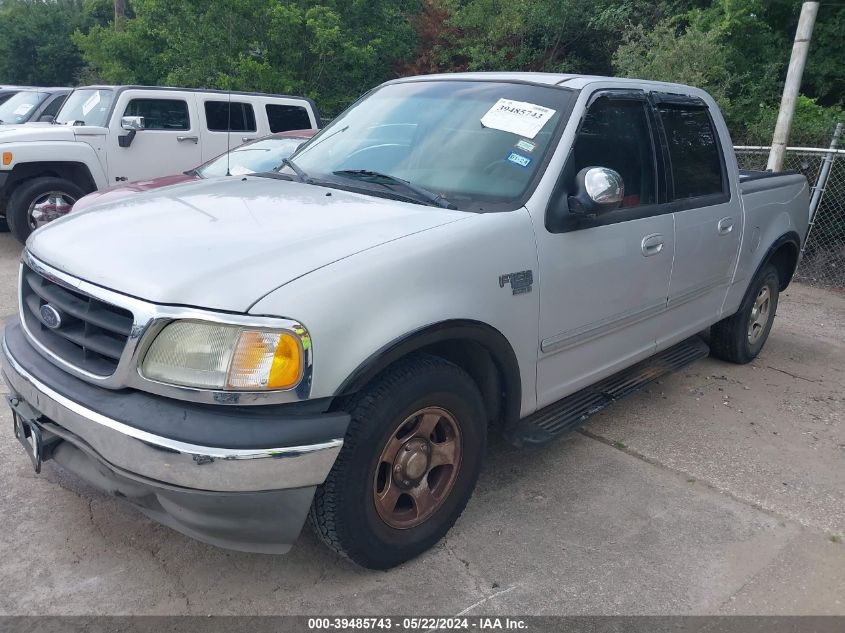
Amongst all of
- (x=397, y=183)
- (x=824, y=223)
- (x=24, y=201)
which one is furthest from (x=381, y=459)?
(x=824, y=223)

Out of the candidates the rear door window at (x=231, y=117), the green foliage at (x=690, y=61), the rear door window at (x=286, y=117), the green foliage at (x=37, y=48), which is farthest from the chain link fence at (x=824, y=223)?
the green foliage at (x=37, y=48)

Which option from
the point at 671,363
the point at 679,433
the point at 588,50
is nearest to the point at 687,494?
the point at 679,433

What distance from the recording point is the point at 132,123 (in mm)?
8328

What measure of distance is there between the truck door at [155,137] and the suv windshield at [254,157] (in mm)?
1804

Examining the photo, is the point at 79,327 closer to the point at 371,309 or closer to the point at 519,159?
the point at 371,309

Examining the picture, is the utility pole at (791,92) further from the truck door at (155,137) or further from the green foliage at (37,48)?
the green foliage at (37,48)

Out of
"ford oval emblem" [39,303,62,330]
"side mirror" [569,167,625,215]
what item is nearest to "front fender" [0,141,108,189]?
"ford oval emblem" [39,303,62,330]

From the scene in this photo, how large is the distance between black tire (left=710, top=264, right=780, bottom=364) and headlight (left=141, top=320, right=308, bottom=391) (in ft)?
12.8

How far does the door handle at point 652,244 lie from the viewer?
11.9 feet

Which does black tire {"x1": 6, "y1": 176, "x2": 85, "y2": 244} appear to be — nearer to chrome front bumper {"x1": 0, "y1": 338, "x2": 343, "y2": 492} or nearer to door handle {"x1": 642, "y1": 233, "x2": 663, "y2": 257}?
chrome front bumper {"x1": 0, "y1": 338, "x2": 343, "y2": 492}

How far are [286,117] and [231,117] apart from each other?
0.81 metres

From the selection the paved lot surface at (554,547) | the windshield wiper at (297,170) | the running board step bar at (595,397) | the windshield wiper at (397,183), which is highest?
the windshield wiper at (397,183)

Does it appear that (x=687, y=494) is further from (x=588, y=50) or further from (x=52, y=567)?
(x=588, y=50)

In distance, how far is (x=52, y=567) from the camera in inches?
108
